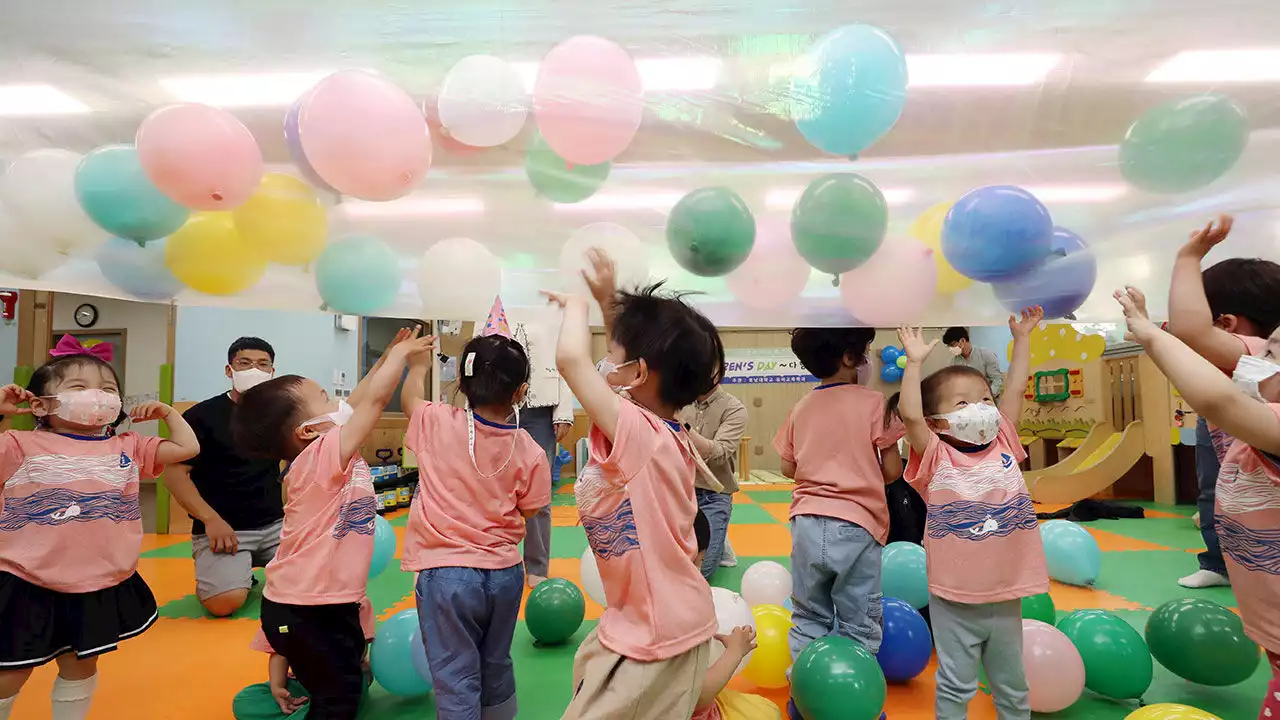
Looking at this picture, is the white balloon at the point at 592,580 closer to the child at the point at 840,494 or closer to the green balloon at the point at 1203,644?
the child at the point at 840,494

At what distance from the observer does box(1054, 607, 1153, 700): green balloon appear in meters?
2.05

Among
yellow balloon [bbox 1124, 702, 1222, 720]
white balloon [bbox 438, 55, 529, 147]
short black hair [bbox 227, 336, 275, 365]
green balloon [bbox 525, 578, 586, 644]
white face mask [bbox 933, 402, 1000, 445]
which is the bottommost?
green balloon [bbox 525, 578, 586, 644]

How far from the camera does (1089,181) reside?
5.37ft

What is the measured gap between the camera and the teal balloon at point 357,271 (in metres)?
1.73

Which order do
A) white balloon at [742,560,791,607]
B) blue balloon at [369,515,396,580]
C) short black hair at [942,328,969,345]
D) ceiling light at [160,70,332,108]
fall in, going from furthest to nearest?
short black hair at [942,328,969,345]
blue balloon at [369,515,396,580]
white balloon at [742,560,791,607]
ceiling light at [160,70,332,108]

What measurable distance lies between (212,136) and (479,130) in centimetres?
54

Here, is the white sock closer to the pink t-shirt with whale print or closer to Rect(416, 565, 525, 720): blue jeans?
Rect(416, 565, 525, 720): blue jeans

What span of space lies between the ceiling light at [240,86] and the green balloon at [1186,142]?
1.75 metres

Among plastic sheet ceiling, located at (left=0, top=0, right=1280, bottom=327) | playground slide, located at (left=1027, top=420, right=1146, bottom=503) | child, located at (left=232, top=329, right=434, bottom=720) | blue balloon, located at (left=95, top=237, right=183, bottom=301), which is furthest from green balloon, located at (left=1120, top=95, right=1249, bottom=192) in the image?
playground slide, located at (left=1027, top=420, right=1146, bottom=503)

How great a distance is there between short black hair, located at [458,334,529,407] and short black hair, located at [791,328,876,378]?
0.83 metres

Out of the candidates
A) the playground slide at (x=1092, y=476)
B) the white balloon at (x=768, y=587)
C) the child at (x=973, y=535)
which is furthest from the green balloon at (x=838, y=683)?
the playground slide at (x=1092, y=476)

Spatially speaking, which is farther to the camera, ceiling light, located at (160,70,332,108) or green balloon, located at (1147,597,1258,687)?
green balloon, located at (1147,597,1258,687)

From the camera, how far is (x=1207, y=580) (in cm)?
333

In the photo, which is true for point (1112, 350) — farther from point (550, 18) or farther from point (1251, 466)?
point (550, 18)
